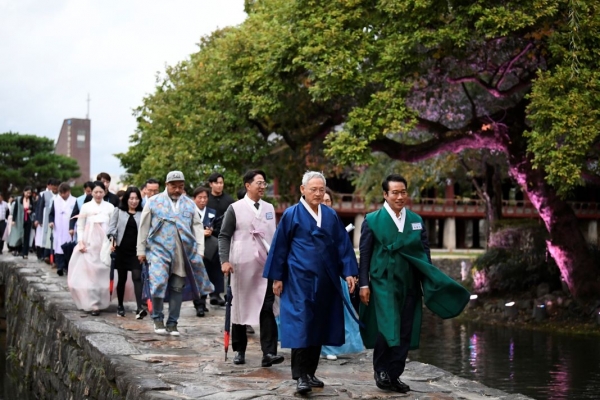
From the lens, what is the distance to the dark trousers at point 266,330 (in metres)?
8.83

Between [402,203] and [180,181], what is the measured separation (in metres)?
3.80

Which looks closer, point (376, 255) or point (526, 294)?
point (376, 255)

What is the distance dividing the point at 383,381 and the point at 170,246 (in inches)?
154

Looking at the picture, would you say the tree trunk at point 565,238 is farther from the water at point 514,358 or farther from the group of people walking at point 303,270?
the group of people walking at point 303,270

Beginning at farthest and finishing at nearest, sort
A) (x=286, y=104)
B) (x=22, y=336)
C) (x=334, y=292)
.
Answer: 1. (x=286, y=104)
2. (x=22, y=336)
3. (x=334, y=292)

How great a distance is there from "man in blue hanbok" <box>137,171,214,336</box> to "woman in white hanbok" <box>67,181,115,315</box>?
1999mm

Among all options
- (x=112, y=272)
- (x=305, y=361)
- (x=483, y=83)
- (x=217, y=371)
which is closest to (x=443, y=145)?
(x=483, y=83)

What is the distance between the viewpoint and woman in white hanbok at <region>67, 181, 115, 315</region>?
1248 centimetres

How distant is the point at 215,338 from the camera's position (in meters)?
10.7

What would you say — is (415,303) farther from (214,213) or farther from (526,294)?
(526,294)

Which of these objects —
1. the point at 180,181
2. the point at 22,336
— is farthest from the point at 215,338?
the point at 22,336

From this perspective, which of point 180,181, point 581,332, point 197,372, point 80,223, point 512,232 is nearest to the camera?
point 197,372

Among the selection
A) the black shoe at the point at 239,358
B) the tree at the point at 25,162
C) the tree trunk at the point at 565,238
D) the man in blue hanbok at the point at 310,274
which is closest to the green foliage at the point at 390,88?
the tree trunk at the point at 565,238

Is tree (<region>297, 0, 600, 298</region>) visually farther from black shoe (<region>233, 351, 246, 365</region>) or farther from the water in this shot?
black shoe (<region>233, 351, 246, 365</region>)
